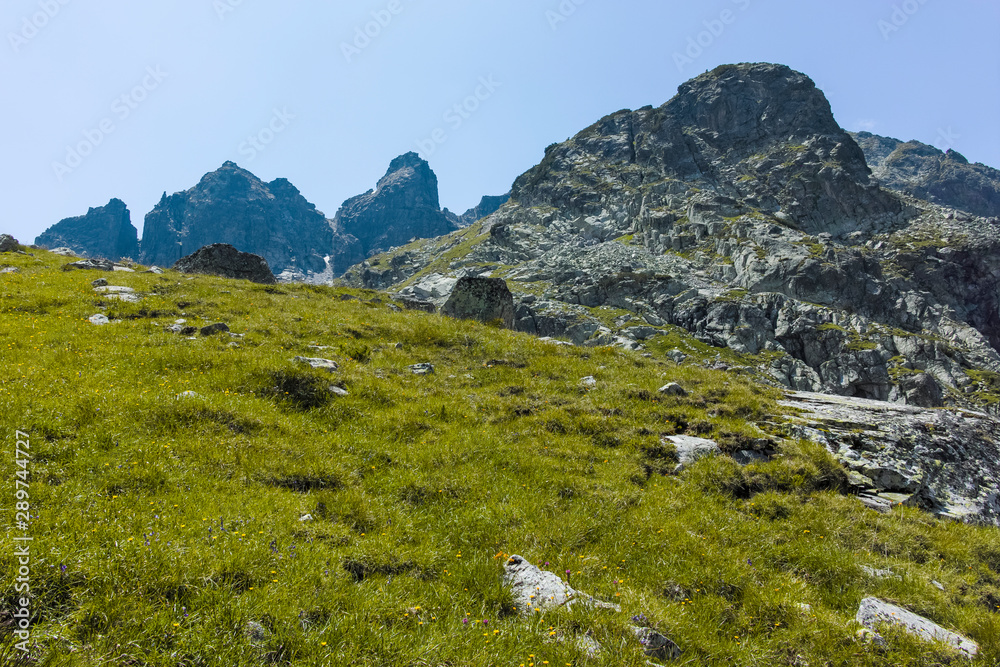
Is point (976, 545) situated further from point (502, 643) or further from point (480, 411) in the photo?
point (480, 411)

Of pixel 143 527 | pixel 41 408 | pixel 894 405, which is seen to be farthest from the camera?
pixel 894 405

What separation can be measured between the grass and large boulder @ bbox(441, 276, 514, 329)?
597 inches

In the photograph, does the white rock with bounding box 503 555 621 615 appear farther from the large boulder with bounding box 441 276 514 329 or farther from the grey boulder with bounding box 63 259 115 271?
the grey boulder with bounding box 63 259 115 271

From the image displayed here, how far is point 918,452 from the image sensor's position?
1262 cm

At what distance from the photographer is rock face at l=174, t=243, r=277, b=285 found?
3781cm

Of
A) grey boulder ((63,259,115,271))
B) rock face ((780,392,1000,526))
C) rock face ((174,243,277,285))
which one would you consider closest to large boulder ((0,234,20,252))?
grey boulder ((63,259,115,271))

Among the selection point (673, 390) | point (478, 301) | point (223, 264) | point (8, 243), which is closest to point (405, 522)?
point (673, 390)

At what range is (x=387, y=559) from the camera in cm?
729

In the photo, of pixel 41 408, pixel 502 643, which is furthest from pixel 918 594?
pixel 41 408

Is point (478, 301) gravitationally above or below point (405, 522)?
above

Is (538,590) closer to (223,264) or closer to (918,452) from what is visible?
(918,452)

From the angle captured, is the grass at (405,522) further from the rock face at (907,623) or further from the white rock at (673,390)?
the white rock at (673,390)

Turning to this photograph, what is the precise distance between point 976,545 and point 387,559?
1167 centimetres

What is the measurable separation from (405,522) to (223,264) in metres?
37.6
